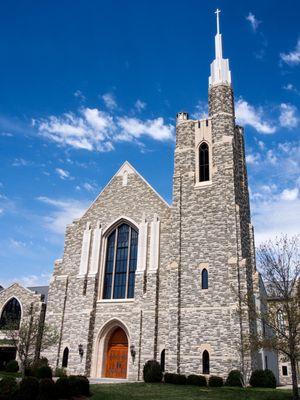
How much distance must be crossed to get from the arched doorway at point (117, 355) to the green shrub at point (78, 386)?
10.6m

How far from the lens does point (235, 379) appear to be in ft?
71.8

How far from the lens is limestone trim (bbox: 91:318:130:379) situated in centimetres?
2750

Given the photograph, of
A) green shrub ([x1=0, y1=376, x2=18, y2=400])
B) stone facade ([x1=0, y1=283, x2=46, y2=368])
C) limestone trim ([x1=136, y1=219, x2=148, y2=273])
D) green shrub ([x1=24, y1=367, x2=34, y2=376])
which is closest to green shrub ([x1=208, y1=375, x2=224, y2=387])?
limestone trim ([x1=136, y1=219, x2=148, y2=273])

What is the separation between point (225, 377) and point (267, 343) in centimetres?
560

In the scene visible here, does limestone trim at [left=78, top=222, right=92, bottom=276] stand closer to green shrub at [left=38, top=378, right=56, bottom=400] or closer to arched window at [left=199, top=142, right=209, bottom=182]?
arched window at [left=199, top=142, right=209, bottom=182]

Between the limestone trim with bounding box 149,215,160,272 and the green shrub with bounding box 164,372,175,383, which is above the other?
the limestone trim with bounding box 149,215,160,272

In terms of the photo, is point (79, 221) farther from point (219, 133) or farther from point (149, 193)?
point (219, 133)

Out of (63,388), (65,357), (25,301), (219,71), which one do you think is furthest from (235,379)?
(219,71)

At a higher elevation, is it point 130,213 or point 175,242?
point 130,213

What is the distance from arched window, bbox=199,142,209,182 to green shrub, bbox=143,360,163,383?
40.0 feet

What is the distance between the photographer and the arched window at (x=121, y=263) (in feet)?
95.0

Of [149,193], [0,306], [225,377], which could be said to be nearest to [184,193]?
[149,193]

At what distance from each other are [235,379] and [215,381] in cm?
104

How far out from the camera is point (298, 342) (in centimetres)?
1861
